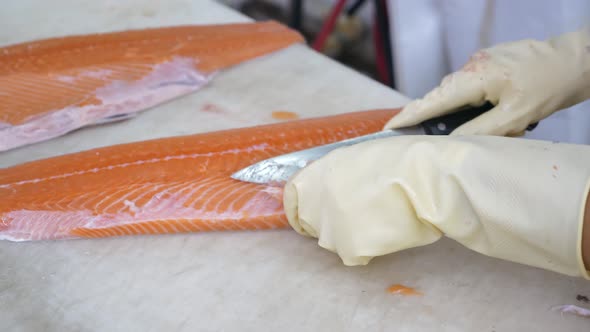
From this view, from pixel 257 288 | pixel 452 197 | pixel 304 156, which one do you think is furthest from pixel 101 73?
pixel 452 197

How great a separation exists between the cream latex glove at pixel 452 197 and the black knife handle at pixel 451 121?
0.31m

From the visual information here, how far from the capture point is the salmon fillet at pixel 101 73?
2217 millimetres

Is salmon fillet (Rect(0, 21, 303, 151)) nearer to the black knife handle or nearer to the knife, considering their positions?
the knife

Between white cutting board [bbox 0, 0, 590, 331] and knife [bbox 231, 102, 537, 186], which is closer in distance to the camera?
white cutting board [bbox 0, 0, 590, 331]

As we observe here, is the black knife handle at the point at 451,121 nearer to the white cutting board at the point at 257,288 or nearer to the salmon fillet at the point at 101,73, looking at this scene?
the white cutting board at the point at 257,288

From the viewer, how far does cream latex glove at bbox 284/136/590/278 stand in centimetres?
141

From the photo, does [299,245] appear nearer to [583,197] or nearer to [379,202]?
[379,202]

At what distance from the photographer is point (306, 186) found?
1.68 metres

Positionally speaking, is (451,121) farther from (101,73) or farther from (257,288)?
(101,73)

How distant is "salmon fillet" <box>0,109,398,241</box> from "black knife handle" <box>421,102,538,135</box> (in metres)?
0.32

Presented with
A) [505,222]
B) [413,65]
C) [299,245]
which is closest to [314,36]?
[413,65]

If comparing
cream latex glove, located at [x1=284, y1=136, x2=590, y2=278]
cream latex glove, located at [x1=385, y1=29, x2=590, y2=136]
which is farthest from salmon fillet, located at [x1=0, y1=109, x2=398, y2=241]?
cream latex glove, located at [x1=385, y1=29, x2=590, y2=136]

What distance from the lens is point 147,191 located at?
1.88 metres

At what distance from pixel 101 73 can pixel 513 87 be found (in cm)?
145
